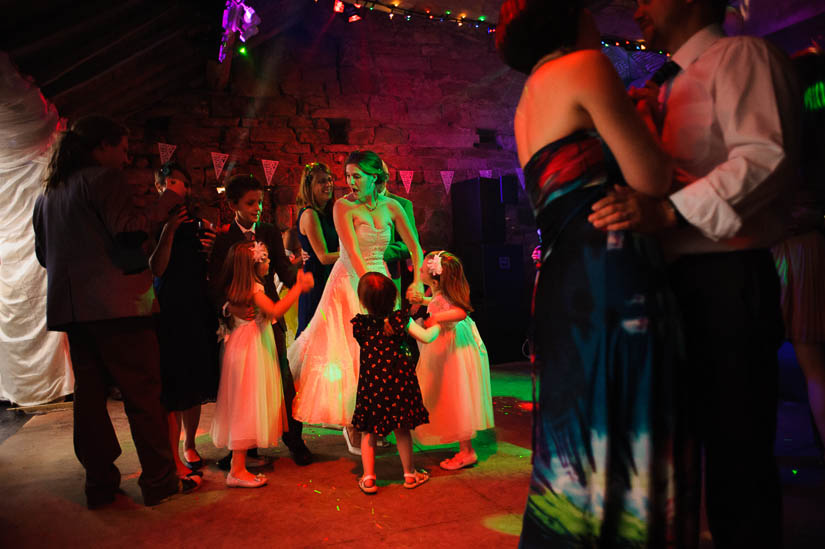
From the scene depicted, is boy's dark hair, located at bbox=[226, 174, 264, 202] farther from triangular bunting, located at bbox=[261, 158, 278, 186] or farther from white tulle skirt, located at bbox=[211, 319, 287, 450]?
triangular bunting, located at bbox=[261, 158, 278, 186]

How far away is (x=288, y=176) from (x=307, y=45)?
5.51 ft

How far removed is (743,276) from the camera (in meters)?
1.21

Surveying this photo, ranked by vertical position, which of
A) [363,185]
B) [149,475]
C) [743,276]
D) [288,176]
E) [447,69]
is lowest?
[149,475]

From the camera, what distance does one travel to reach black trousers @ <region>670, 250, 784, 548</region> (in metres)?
1.19

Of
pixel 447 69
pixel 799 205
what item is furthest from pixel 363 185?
pixel 447 69

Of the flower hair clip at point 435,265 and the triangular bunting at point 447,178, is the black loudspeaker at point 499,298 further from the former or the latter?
the flower hair clip at point 435,265

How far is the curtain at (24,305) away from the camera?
189 inches

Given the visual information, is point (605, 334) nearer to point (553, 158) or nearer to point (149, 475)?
point (553, 158)

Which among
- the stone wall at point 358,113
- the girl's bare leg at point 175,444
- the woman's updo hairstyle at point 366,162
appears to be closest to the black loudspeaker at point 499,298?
the stone wall at point 358,113

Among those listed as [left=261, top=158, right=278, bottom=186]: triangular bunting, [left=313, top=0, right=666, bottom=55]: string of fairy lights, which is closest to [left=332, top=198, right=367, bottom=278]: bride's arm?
[left=313, top=0, right=666, bottom=55]: string of fairy lights

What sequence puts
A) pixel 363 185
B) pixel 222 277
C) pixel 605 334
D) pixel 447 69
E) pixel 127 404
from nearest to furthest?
pixel 605 334 → pixel 127 404 → pixel 222 277 → pixel 363 185 → pixel 447 69

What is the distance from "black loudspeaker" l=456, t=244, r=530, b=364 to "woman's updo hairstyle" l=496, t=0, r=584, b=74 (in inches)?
222

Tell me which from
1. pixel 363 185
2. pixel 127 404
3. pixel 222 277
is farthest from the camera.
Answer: pixel 363 185

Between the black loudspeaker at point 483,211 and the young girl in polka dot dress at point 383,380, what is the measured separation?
439cm
